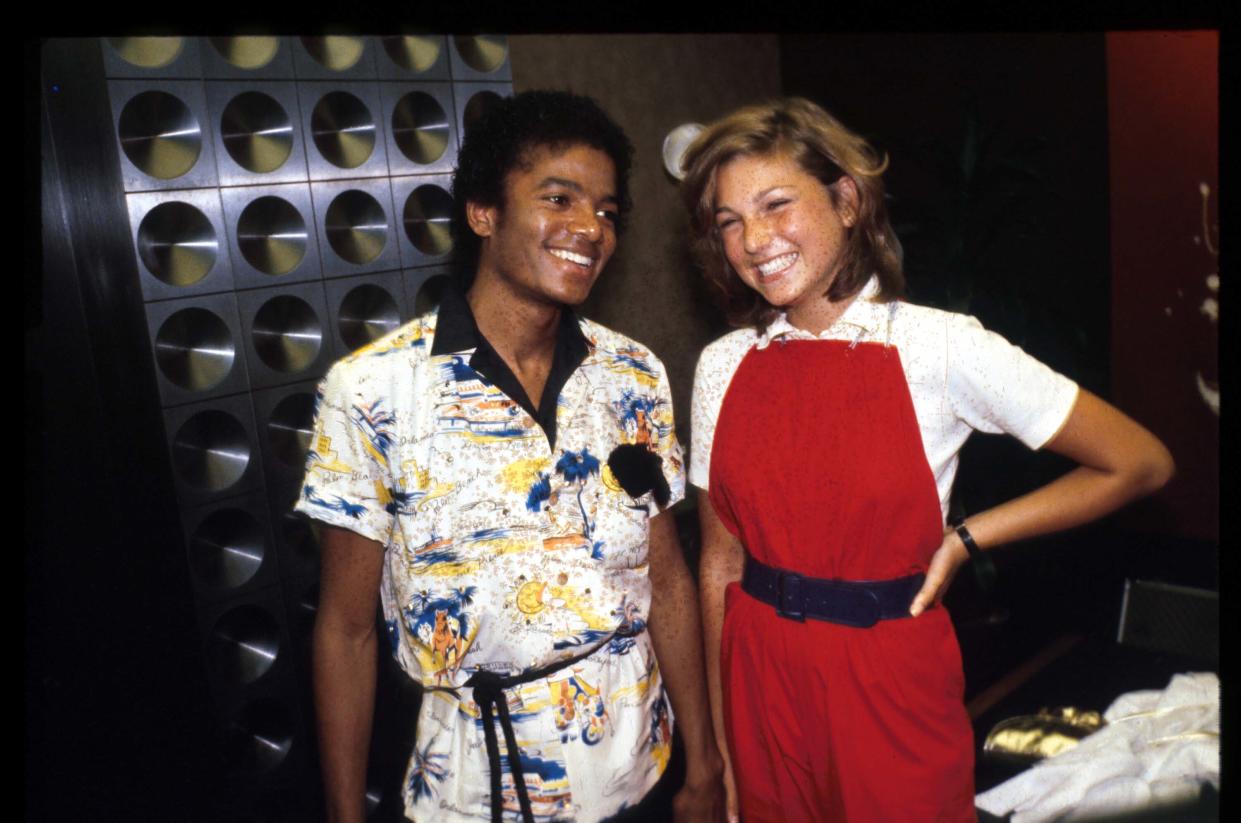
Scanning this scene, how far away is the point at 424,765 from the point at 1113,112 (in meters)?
3.11

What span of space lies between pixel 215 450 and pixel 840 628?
1.42 meters

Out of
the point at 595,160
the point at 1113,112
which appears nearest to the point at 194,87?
the point at 595,160

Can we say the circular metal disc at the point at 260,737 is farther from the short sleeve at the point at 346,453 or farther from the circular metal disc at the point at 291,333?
the short sleeve at the point at 346,453

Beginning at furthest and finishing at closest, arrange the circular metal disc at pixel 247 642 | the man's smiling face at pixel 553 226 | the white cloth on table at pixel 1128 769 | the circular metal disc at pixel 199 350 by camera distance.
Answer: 1. the circular metal disc at pixel 247 642
2. the circular metal disc at pixel 199 350
3. the white cloth on table at pixel 1128 769
4. the man's smiling face at pixel 553 226

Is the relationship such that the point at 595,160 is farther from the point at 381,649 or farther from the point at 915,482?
the point at 381,649

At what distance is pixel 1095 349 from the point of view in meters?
3.14

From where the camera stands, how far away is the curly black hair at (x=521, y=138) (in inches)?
47.9

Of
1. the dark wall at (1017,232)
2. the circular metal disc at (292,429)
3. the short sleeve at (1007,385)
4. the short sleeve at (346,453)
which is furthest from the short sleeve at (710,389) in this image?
the dark wall at (1017,232)

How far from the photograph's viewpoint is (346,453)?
3.57 feet

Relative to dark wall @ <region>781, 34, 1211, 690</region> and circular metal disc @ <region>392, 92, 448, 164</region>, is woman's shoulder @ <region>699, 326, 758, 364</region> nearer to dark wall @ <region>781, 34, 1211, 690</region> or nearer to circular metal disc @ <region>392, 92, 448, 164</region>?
circular metal disc @ <region>392, 92, 448, 164</region>

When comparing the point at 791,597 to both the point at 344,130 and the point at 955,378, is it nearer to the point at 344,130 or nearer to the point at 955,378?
the point at 955,378

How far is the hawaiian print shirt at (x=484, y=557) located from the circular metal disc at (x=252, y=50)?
105 centimetres

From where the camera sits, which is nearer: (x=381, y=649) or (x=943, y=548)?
(x=943, y=548)

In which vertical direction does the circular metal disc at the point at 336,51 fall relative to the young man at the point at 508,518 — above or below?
above
